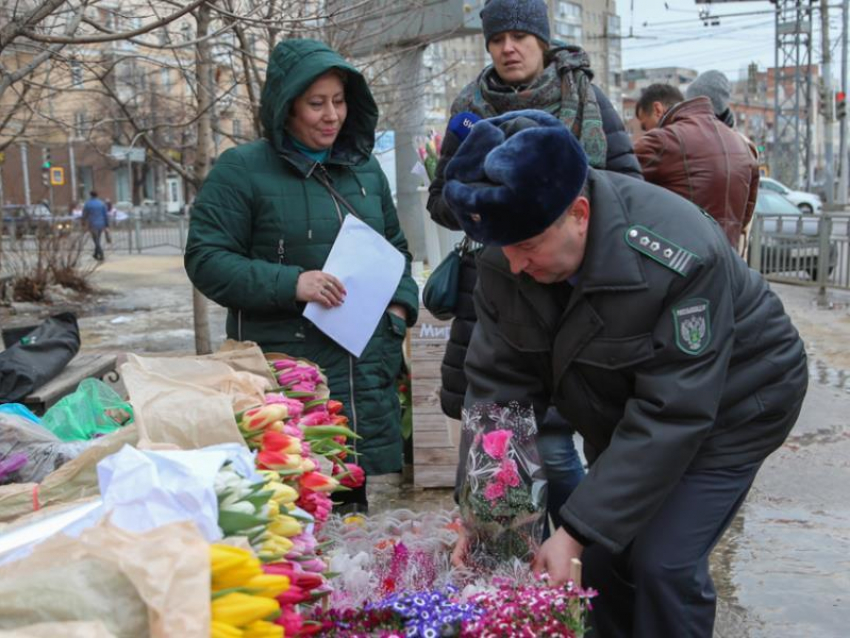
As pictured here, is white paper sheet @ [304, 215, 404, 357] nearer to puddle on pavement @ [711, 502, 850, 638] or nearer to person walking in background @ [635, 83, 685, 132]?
puddle on pavement @ [711, 502, 850, 638]

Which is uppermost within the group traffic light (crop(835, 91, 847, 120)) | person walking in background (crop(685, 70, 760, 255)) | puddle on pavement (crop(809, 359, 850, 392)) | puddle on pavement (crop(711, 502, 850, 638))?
traffic light (crop(835, 91, 847, 120))

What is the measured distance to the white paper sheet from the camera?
142 inches

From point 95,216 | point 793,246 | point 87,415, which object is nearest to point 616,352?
point 87,415

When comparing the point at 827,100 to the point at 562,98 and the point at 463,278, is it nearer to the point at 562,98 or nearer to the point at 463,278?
the point at 562,98

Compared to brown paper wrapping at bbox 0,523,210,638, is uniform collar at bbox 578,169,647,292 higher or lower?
higher

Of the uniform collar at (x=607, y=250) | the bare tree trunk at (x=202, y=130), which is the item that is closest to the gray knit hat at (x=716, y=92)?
the bare tree trunk at (x=202, y=130)

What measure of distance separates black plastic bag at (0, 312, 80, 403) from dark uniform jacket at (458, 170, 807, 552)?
303 cm

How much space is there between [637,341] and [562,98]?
1526 mm

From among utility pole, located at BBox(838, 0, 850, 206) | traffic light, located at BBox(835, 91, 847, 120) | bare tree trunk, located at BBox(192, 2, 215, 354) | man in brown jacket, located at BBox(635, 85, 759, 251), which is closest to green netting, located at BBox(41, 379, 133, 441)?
man in brown jacket, located at BBox(635, 85, 759, 251)

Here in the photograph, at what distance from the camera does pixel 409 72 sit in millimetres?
9188

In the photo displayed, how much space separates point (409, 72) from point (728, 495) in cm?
724

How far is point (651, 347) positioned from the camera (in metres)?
2.30

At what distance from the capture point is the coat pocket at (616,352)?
2309 millimetres

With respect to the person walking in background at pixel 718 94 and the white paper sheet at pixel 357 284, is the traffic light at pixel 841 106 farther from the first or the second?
the white paper sheet at pixel 357 284
